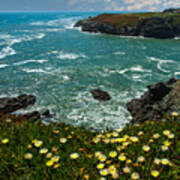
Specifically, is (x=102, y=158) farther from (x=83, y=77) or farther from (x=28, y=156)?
(x=83, y=77)

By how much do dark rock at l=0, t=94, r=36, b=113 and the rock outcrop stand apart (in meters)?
13.1

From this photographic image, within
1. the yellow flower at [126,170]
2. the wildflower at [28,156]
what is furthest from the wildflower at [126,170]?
the wildflower at [28,156]

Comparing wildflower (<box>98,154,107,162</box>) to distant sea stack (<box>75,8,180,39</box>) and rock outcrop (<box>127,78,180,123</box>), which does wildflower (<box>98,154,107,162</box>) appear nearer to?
rock outcrop (<box>127,78,180,123</box>)

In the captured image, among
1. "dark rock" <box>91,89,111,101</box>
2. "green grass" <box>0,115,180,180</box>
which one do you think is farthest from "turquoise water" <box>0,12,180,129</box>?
"green grass" <box>0,115,180,180</box>

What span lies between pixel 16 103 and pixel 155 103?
17.5m

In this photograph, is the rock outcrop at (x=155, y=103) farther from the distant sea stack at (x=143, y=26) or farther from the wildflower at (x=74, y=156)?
the distant sea stack at (x=143, y=26)

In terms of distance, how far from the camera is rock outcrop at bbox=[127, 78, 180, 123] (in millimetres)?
17503

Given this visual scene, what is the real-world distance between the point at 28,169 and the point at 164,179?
3.43 m

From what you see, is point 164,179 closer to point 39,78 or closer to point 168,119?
point 168,119

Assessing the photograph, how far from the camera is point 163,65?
44.5 m

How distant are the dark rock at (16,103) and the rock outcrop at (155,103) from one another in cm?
1311

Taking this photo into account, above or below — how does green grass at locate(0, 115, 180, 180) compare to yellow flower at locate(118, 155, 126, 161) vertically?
below

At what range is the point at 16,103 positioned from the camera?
2541 centimetres

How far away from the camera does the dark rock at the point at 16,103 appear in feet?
81.0
